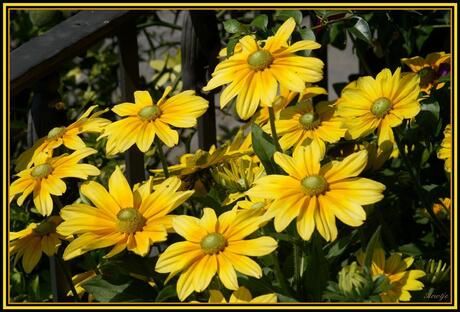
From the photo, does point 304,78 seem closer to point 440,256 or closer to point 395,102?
point 395,102

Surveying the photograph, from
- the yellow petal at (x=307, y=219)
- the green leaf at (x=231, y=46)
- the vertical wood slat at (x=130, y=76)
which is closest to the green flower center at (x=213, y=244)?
the yellow petal at (x=307, y=219)

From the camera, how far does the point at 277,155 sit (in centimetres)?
125

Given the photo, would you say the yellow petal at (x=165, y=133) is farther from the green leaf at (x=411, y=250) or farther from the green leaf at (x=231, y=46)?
the green leaf at (x=411, y=250)

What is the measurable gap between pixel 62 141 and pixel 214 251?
37 cm

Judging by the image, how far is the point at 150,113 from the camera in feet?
4.55

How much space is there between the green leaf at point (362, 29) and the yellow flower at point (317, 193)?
478 millimetres

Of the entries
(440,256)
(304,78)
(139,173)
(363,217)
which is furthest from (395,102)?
(139,173)

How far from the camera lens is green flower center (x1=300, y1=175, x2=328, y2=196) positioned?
3.88 feet

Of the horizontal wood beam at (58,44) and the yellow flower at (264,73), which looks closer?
the yellow flower at (264,73)

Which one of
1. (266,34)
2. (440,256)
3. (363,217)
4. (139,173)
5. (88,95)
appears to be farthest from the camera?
(88,95)

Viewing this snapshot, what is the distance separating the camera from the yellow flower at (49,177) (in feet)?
4.33

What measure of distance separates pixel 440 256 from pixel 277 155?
58 centimetres

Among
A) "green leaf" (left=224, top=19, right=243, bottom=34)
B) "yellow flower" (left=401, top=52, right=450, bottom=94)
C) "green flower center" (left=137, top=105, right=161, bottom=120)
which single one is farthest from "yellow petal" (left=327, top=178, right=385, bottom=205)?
"yellow flower" (left=401, top=52, right=450, bottom=94)

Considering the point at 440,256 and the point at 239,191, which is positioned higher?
the point at 239,191
